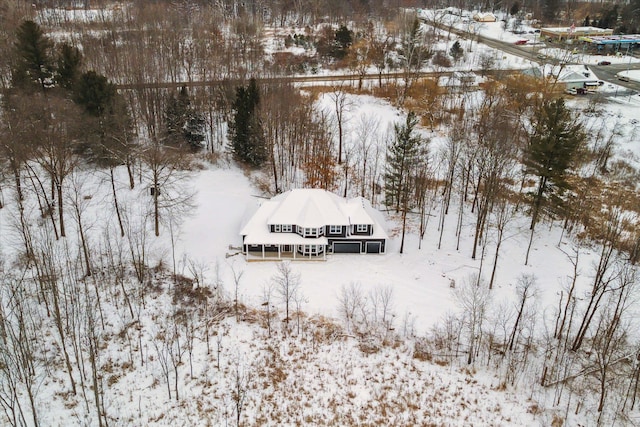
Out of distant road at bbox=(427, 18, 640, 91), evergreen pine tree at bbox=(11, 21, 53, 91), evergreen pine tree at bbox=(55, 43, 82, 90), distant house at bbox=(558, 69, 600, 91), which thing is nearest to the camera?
evergreen pine tree at bbox=(11, 21, 53, 91)

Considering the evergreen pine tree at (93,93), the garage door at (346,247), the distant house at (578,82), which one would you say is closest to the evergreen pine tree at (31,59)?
the evergreen pine tree at (93,93)

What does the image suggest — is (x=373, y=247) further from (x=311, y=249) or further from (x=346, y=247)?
(x=311, y=249)

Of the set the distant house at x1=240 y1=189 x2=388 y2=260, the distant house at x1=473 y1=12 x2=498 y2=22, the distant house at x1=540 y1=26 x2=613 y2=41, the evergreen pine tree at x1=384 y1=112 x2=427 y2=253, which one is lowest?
the distant house at x1=240 y1=189 x2=388 y2=260

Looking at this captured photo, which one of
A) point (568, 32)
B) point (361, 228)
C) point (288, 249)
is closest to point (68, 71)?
point (288, 249)

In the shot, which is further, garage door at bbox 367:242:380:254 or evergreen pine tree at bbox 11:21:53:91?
evergreen pine tree at bbox 11:21:53:91

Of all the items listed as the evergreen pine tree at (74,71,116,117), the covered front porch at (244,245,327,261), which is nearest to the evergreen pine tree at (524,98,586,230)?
the covered front porch at (244,245,327,261)

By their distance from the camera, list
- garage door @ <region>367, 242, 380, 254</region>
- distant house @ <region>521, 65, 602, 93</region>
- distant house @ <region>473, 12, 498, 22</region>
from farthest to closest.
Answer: distant house @ <region>473, 12, 498, 22</region> → distant house @ <region>521, 65, 602, 93</region> → garage door @ <region>367, 242, 380, 254</region>

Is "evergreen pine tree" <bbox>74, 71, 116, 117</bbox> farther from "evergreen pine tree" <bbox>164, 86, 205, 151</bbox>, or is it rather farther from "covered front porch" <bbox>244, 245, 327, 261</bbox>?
"covered front porch" <bbox>244, 245, 327, 261</bbox>

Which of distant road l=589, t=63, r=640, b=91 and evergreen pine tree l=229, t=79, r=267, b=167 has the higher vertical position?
distant road l=589, t=63, r=640, b=91

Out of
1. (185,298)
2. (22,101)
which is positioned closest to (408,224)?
(185,298)
